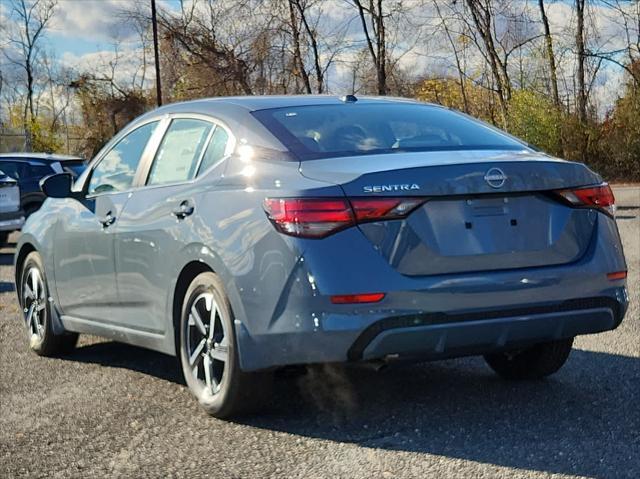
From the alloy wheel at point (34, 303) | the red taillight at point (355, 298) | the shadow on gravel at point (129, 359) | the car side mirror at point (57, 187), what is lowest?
the shadow on gravel at point (129, 359)

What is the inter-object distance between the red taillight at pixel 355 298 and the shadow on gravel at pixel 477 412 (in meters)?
0.64

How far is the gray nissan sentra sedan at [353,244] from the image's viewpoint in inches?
165

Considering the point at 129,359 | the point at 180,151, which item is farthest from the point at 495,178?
the point at 129,359

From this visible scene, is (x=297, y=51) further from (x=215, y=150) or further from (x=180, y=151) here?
(x=215, y=150)

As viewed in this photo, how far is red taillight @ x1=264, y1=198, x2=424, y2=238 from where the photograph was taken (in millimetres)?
4168

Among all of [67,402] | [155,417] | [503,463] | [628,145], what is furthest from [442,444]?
[628,145]

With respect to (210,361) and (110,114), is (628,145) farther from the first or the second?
(210,361)

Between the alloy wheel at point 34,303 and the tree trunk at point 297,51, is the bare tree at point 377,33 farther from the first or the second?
the alloy wheel at point 34,303

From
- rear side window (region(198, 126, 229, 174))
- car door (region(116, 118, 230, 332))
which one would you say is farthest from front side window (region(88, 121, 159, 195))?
rear side window (region(198, 126, 229, 174))

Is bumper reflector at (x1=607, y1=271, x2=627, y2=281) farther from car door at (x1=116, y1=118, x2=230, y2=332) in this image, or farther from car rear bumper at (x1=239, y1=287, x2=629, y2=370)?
car door at (x1=116, y1=118, x2=230, y2=332)

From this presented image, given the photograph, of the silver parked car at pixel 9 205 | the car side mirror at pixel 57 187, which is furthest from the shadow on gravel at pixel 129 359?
the silver parked car at pixel 9 205

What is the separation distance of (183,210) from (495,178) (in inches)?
60.9

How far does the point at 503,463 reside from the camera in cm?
394

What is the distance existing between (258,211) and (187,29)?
3993 centimetres
